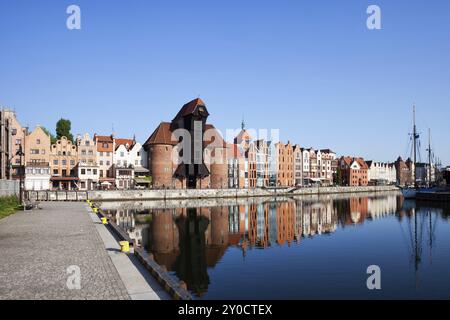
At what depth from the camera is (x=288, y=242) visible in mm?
32312

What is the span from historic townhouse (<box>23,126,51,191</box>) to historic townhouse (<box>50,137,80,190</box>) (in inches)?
72.3

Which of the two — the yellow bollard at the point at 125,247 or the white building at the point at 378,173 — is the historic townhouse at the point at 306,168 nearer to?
the white building at the point at 378,173

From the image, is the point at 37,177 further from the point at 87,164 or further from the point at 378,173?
the point at 378,173

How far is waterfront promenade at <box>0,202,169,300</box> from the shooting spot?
43.1 feet

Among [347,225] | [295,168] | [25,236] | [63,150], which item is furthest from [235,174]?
[25,236]

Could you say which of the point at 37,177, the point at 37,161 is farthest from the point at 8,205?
the point at 37,161

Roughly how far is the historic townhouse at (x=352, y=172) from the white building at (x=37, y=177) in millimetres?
123372

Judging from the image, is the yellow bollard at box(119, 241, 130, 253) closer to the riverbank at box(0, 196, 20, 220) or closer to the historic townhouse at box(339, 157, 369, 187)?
the riverbank at box(0, 196, 20, 220)

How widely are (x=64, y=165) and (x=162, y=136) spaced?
26.1 metres

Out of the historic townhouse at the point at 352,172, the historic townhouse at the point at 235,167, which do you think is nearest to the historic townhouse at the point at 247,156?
the historic townhouse at the point at 235,167

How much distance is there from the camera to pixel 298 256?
26172mm

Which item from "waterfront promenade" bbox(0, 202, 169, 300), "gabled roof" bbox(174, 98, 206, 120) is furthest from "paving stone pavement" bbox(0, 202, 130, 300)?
"gabled roof" bbox(174, 98, 206, 120)
